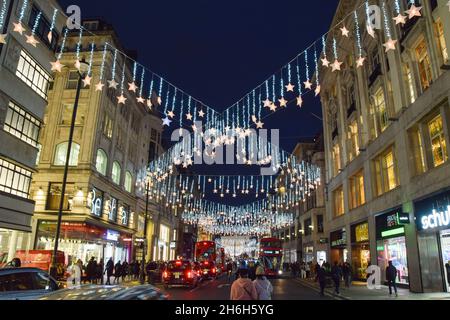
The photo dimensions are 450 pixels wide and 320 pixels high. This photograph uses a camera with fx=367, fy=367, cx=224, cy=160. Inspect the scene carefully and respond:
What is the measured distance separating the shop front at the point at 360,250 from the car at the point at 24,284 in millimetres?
25702

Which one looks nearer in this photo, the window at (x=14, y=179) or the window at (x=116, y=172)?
the window at (x=14, y=179)

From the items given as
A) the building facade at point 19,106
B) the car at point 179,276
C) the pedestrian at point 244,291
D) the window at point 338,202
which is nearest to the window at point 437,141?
the pedestrian at point 244,291

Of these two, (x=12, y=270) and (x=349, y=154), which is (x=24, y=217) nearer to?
(x=12, y=270)

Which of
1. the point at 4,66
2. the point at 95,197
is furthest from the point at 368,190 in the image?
the point at 4,66

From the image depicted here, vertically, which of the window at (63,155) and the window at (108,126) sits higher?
the window at (108,126)

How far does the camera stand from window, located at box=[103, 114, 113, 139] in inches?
1500

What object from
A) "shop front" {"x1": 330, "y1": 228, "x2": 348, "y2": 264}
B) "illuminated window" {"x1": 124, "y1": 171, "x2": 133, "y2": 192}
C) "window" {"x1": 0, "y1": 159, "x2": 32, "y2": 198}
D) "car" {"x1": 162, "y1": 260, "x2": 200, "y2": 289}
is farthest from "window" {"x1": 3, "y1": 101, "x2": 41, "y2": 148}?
"shop front" {"x1": 330, "y1": 228, "x2": 348, "y2": 264}

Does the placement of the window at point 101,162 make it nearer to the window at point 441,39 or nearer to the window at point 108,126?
the window at point 108,126

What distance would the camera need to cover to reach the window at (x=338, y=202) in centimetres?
3794

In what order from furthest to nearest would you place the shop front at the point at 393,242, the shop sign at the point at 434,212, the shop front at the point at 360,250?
the shop front at the point at 360,250 < the shop front at the point at 393,242 < the shop sign at the point at 434,212

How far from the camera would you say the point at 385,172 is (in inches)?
1056

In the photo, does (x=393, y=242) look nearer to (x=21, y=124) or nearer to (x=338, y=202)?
(x=338, y=202)

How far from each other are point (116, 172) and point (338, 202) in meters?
24.8
